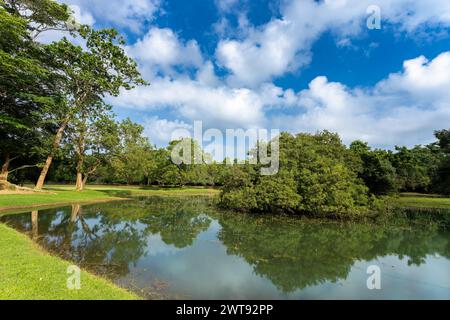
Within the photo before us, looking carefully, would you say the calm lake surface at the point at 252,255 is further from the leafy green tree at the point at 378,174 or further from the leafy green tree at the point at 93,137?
the leafy green tree at the point at 93,137

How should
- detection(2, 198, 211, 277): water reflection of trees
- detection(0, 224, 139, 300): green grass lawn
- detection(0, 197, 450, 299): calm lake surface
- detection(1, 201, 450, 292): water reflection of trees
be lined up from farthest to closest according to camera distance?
detection(2, 198, 211, 277): water reflection of trees, detection(1, 201, 450, 292): water reflection of trees, detection(0, 197, 450, 299): calm lake surface, detection(0, 224, 139, 300): green grass lawn

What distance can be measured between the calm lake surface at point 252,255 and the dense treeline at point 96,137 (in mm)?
3222

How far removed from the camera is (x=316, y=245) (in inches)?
483

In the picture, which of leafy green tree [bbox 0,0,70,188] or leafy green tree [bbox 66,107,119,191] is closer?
leafy green tree [bbox 0,0,70,188]

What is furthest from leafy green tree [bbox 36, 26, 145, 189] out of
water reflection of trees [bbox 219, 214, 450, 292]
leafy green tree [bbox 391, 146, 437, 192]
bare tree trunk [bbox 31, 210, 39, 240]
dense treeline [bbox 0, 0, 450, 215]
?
leafy green tree [bbox 391, 146, 437, 192]

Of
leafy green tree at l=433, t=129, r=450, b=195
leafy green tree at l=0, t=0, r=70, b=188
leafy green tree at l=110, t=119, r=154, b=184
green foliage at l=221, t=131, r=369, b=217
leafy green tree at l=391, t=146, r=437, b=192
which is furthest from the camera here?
leafy green tree at l=391, t=146, r=437, b=192

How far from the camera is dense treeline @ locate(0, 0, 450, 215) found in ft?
65.3

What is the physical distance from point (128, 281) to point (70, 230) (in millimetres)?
8486

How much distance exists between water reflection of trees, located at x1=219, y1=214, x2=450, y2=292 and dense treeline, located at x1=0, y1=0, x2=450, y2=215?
8.62 feet

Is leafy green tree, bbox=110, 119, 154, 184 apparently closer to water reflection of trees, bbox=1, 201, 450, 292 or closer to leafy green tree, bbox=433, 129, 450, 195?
water reflection of trees, bbox=1, 201, 450, 292

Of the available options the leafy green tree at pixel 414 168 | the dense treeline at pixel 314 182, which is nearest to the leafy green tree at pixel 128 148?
the dense treeline at pixel 314 182
